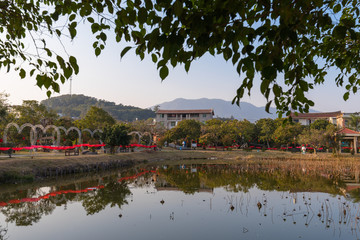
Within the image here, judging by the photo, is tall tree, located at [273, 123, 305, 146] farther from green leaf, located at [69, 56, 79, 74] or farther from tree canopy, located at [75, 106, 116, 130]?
green leaf, located at [69, 56, 79, 74]

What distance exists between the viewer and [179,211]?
10023 mm

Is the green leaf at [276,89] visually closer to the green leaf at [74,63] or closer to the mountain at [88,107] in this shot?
the green leaf at [74,63]

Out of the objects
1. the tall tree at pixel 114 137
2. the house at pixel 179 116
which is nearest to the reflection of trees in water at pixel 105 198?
the tall tree at pixel 114 137

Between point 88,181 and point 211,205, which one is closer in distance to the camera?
point 211,205

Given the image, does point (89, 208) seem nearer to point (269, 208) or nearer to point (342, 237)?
point (269, 208)

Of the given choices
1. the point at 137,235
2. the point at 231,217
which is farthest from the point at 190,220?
the point at 137,235

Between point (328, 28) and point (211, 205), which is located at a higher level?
point (328, 28)

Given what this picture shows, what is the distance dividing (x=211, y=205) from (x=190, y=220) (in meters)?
2.08

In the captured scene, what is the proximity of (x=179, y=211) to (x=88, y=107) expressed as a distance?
10735 cm

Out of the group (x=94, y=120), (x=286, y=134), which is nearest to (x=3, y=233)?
(x=94, y=120)

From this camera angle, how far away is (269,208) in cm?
1019

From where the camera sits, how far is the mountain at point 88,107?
110m

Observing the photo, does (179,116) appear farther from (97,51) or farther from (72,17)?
(97,51)

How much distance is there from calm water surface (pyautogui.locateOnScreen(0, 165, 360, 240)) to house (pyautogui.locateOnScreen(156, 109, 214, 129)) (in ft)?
170
